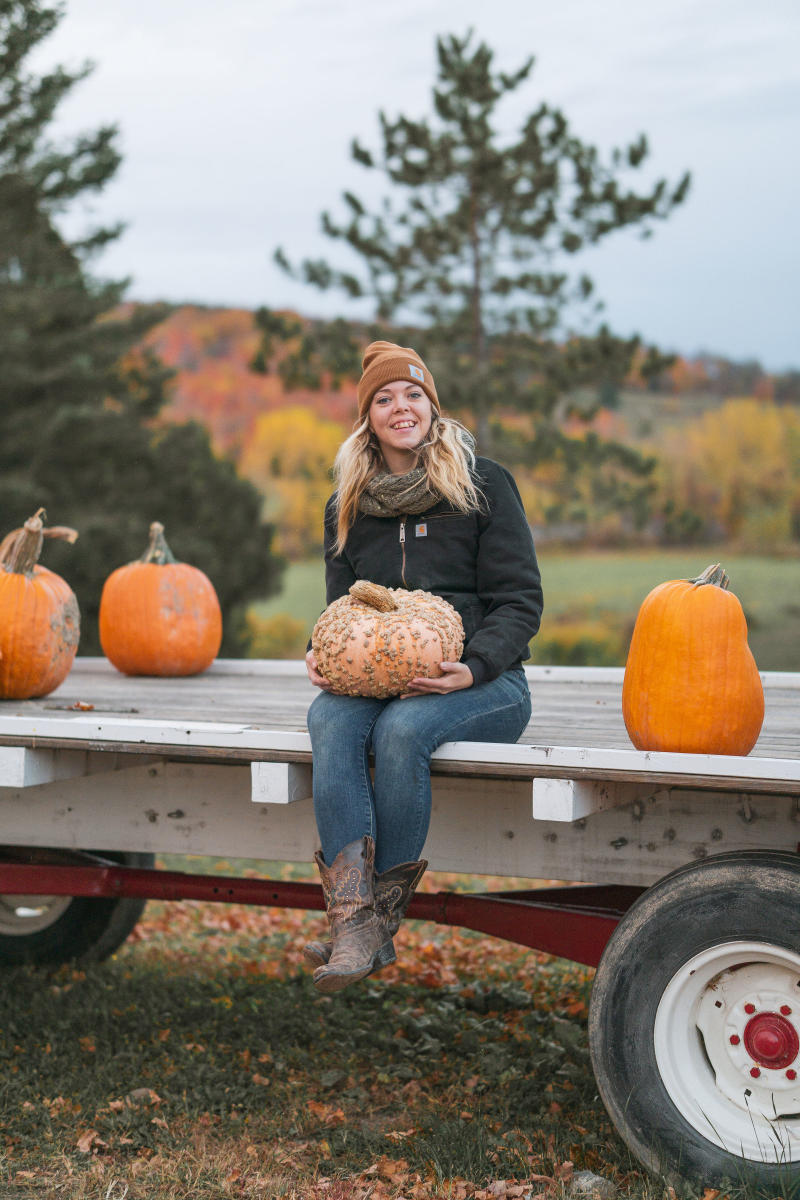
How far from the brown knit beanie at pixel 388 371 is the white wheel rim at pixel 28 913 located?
2.51 meters

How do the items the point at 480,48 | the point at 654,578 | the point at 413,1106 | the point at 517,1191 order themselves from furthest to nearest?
the point at 654,578 < the point at 480,48 < the point at 413,1106 < the point at 517,1191

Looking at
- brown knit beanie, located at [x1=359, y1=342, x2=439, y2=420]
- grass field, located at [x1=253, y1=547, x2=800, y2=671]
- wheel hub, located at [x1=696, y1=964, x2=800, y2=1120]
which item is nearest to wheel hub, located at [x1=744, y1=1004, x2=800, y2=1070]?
wheel hub, located at [x1=696, y1=964, x2=800, y2=1120]

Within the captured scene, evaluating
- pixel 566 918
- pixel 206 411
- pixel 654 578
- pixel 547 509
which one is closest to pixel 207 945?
pixel 566 918

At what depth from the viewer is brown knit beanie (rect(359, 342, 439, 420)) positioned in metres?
3.71

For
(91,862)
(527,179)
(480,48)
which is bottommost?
(91,862)

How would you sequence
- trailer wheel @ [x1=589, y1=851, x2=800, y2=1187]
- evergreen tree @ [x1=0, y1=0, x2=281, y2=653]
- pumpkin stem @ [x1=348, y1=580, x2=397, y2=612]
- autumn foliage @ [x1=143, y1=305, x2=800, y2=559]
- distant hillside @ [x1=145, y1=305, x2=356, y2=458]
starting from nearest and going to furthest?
trailer wheel @ [x1=589, y1=851, x2=800, y2=1187]
pumpkin stem @ [x1=348, y1=580, x2=397, y2=612]
evergreen tree @ [x1=0, y1=0, x2=281, y2=653]
autumn foliage @ [x1=143, y1=305, x2=800, y2=559]
distant hillside @ [x1=145, y1=305, x2=356, y2=458]

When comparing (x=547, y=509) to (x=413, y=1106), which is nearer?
(x=413, y=1106)

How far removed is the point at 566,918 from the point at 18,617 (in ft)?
7.25

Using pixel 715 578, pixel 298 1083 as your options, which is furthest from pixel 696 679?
pixel 298 1083

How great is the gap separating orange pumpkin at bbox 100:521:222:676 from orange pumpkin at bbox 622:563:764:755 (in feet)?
8.93

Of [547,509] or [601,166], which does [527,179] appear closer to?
[601,166]

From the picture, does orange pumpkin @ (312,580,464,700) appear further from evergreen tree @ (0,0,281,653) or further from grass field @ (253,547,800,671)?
grass field @ (253,547,800,671)

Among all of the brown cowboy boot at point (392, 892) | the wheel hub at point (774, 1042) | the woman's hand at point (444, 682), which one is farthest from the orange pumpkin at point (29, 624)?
the wheel hub at point (774, 1042)

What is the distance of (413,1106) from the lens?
3711 mm
